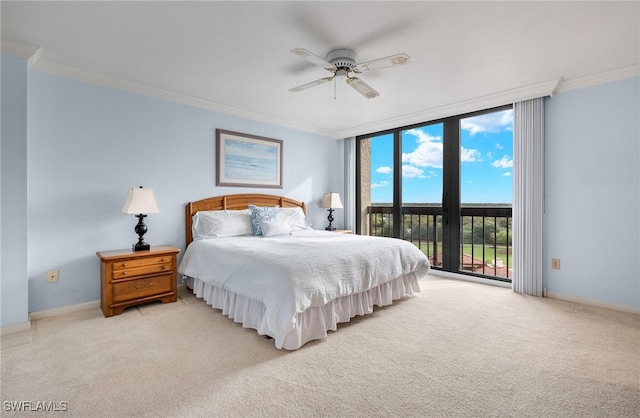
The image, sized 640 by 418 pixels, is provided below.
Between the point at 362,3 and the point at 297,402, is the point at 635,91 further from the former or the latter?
the point at 297,402

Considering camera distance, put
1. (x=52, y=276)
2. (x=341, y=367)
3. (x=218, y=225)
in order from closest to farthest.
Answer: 1. (x=341, y=367)
2. (x=52, y=276)
3. (x=218, y=225)

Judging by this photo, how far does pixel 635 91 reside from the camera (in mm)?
3035

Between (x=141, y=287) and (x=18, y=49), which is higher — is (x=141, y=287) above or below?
below

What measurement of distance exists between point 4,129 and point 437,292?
449 cm

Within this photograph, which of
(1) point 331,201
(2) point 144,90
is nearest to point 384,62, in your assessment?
(2) point 144,90

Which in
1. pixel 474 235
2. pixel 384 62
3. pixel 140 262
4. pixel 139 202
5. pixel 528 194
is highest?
pixel 384 62

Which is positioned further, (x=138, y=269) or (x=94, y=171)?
(x=94, y=171)

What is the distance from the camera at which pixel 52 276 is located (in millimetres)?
2959

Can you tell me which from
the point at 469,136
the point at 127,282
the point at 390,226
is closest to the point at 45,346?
the point at 127,282

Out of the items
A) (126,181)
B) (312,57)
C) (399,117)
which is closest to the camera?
(312,57)

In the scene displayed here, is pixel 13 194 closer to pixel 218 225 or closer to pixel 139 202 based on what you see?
pixel 139 202

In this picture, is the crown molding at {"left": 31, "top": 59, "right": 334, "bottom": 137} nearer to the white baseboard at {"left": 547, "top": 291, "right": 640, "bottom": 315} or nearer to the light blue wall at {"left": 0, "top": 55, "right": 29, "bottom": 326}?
the light blue wall at {"left": 0, "top": 55, "right": 29, "bottom": 326}

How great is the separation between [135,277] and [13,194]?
3.88ft

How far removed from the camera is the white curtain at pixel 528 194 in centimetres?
354
